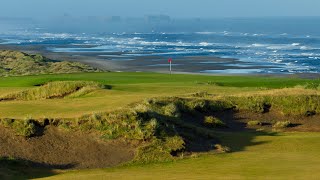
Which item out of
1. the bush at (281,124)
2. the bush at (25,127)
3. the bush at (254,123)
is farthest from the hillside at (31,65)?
the bush at (25,127)

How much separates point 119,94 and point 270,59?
57.9m

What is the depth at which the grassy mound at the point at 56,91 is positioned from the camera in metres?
27.9

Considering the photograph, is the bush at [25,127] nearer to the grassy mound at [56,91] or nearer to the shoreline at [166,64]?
the grassy mound at [56,91]

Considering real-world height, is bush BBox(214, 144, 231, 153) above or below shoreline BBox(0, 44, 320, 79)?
above

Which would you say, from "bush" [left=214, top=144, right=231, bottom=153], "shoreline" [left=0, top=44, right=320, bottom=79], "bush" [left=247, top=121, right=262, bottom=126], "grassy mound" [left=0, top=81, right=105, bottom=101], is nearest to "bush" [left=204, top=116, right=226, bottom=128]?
"bush" [left=247, top=121, right=262, bottom=126]

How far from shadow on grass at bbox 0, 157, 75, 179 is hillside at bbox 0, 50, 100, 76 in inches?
1785

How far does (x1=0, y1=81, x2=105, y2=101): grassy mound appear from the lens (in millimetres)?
27875

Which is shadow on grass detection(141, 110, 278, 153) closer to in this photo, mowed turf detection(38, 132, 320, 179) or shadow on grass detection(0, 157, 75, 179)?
mowed turf detection(38, 132, 320, 179)

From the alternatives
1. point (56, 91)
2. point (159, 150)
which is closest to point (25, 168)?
point (159, 150)

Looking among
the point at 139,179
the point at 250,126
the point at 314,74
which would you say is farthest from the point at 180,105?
the point at 314,74

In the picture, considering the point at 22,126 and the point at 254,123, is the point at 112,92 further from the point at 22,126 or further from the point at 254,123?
the point at 22,126

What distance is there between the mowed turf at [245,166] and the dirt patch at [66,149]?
0.66 meters

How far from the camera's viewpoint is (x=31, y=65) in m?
68.4

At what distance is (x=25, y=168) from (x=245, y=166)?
18.0 feet
